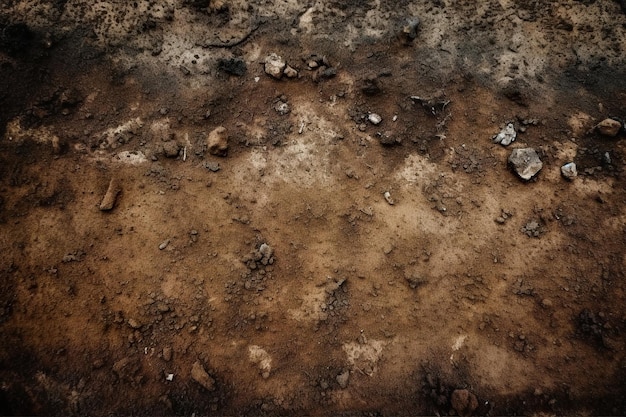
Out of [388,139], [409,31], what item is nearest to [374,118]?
[388,139]


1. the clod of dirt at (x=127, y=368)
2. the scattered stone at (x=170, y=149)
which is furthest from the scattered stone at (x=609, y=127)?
the clod of dirt at (x=127, y=368)

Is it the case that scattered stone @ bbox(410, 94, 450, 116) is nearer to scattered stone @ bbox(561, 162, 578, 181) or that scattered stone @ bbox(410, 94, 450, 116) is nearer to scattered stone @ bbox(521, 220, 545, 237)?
scattered stone @ bbox(561, 162, 578, 181)

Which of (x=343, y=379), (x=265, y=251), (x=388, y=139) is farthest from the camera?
(x=388, y=139)

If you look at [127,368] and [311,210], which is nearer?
[127,368]

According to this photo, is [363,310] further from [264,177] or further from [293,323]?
[264,177]

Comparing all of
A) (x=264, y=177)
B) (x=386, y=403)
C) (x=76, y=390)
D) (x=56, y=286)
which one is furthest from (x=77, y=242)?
(x=386, y=403)

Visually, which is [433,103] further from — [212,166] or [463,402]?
[463,402]

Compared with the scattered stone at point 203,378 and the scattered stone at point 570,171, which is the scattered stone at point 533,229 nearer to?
the scattered stone at point 570,171

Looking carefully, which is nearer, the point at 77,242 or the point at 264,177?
the point at 77,242
